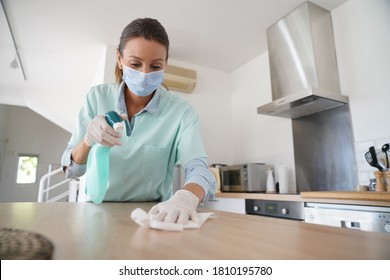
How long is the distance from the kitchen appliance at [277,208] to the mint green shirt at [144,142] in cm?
99

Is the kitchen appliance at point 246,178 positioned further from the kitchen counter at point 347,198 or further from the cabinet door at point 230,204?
the kitchen counter at point 347,198

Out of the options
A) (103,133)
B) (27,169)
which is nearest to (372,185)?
(103,133)

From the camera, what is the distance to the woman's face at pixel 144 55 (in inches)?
34.3

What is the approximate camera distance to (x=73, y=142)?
0.94 m

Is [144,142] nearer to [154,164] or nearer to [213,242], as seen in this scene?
[154,164]

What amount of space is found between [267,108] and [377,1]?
1.03 m

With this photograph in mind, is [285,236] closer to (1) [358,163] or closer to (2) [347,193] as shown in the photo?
(2) [347,193]

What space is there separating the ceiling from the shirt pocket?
1.50 m

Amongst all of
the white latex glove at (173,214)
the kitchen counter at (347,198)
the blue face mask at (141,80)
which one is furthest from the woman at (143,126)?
the kitchen counter at (347,198)

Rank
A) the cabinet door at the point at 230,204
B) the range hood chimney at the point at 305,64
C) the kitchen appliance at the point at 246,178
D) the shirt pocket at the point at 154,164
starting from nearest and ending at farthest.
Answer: the shirt pocket at the point at 154,164 → the range hood chimney at the point at 305,64 → the cabinet door at the point at 230,204 → the kitchen appliance at the point at 246,178

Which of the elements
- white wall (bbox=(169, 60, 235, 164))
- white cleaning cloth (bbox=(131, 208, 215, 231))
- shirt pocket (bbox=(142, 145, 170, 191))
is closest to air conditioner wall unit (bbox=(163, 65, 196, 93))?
white wall (bbox=(169, 60, 235, 164))

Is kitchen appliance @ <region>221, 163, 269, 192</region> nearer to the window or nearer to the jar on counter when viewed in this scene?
the jar on counter
